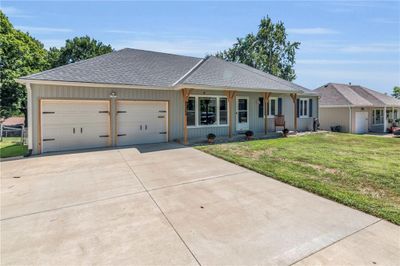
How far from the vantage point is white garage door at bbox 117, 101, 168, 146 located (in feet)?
32.3

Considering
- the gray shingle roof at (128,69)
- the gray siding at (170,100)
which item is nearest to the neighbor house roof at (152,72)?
the gray shingle roof at (128,69)

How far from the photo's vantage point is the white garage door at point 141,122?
32.3 feet

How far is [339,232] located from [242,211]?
1.33 meters

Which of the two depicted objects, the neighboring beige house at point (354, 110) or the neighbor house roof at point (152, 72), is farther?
the neighboring beige house at point (354, 110)

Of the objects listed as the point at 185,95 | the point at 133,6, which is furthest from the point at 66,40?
the point at 185,95

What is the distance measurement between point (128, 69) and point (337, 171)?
32.3 feet

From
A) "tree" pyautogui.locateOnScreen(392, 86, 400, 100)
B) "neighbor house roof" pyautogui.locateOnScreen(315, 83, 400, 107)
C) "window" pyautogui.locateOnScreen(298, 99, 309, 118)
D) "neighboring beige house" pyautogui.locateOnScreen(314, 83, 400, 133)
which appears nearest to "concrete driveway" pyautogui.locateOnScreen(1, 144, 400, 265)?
"window" pyautogui.locateOnScreen(298, 99, 309, 118)

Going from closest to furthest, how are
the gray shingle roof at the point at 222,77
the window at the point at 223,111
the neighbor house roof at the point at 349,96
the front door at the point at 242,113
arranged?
the gray shingle roof at the point at 222,77 → the window at the point at 223,111 → the front door at the point at 242,113 → the neighbor house roof at the point at 349,96

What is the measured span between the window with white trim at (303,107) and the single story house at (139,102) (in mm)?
2673

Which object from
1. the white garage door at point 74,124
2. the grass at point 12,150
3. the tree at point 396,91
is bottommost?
the grass at point 12,150

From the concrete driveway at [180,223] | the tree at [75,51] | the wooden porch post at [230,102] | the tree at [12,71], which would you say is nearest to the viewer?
the concrete driveway at [180,223]

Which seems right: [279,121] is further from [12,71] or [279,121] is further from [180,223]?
[12,71]

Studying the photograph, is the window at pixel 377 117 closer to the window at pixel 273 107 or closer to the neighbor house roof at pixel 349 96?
the neighbor house roof at pixel 349 96

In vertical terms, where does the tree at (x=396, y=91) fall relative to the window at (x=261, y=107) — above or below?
above
